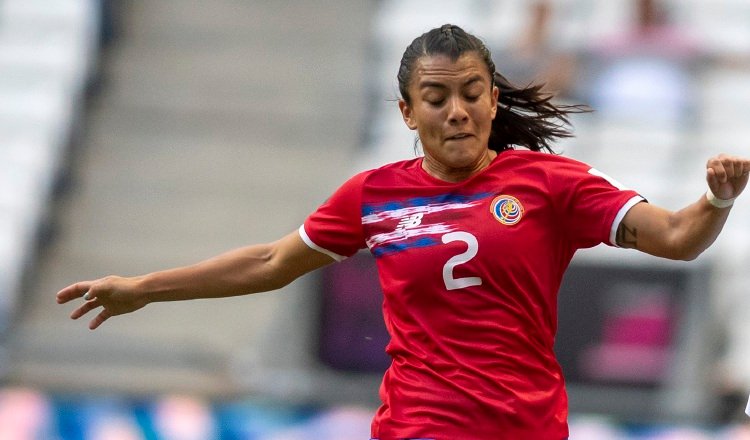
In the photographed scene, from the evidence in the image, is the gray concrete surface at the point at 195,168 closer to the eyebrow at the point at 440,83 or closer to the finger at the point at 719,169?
the eyebrow at the point at 440,83

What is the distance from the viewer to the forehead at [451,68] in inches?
179

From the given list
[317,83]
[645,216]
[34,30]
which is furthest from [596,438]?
[34,30]

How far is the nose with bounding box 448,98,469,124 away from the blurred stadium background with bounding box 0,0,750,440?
3746 mm

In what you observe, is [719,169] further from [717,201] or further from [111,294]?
[111,294]

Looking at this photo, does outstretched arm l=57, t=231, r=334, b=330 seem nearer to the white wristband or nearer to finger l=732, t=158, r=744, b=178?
the white wristband

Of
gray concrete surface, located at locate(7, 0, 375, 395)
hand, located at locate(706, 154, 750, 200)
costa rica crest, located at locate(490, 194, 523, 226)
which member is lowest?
gray concrete surface, located at locate(7, 0, 375, 395)

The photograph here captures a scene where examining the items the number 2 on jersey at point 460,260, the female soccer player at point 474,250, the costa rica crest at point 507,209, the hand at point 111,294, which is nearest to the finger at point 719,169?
the female soccer player at point 474,250

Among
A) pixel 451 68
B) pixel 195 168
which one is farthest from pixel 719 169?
pixel 195 168

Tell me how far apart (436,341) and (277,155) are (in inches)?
273

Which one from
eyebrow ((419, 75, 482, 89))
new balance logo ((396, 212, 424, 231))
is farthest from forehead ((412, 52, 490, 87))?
new balance logo ((396, 212, 424, 231))

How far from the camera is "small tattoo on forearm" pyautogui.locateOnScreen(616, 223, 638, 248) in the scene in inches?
174

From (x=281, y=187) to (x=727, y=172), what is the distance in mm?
7300

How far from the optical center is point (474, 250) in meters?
4.53

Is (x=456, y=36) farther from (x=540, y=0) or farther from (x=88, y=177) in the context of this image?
(x=88, y=177)
